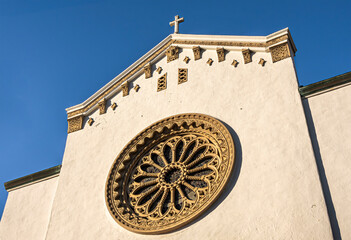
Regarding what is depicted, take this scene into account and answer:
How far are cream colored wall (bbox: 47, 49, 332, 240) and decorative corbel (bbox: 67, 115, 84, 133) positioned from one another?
0.21 metres

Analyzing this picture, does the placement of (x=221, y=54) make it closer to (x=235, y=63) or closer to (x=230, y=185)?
(x=235, y=63)

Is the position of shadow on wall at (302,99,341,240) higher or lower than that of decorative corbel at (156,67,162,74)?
lower

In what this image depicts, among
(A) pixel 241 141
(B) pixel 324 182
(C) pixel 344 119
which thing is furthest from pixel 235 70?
(B) pixel 324 182

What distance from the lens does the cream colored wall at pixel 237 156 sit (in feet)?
37.3

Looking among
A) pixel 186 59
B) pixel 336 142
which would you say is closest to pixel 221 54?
pixel 186 59

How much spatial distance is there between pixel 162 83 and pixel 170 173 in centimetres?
318

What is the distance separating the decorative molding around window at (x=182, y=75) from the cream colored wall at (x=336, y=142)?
3.82m

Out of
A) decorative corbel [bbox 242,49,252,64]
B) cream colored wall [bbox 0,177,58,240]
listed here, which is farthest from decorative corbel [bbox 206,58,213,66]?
cream colored wall [bbox 0,177,58,240]

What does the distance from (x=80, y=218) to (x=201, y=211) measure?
133 inches

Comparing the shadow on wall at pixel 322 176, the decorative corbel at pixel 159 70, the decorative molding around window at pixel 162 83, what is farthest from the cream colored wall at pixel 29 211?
the shadow on wall at pixel 322 176

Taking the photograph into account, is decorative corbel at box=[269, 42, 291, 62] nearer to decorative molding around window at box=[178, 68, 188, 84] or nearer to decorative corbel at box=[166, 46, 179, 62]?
decorative molding around window at box=[178, 68, 188, 84]

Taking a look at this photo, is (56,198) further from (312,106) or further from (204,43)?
(312,106)

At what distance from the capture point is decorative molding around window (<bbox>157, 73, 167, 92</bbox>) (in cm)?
1584

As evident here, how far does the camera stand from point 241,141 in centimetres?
1302
